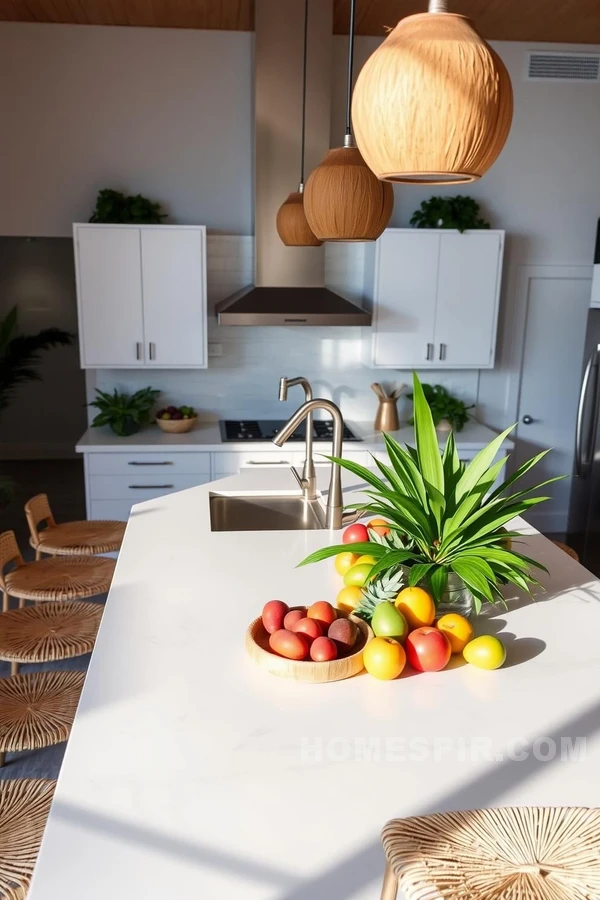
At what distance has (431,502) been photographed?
1909 mm

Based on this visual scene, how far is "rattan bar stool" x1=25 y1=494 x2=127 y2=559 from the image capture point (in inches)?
126

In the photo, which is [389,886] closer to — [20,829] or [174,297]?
[20,829]

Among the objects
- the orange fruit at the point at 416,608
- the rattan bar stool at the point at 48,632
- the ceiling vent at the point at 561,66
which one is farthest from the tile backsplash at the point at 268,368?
the orange fruit at the point at 416,608

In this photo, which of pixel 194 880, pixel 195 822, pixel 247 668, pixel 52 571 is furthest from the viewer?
pixel 52 571

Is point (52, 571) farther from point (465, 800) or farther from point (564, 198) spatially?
point (564, 198)

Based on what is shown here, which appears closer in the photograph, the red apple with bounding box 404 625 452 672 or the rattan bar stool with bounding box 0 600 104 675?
the red apple with bounding box 404 625 452 672

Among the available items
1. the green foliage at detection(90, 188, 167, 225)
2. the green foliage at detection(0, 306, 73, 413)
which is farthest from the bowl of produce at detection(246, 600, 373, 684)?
the green foliage at detection(0, 306, 73, 413)

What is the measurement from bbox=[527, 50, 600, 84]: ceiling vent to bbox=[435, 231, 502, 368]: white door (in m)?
1.16

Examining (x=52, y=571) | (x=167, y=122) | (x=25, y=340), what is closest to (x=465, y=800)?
(x=52, y=571)

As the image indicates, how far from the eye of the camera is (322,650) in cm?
167

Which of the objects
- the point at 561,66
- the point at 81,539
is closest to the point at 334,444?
the point at 81,539

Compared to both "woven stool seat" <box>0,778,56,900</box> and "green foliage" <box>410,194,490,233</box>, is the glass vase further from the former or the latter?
"green foliage" <box>410,194,490,233</box>

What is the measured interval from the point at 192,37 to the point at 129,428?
232cm

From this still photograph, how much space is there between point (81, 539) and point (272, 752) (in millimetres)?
2083
